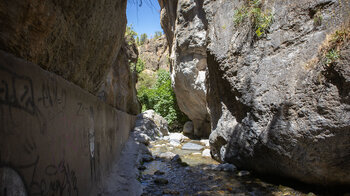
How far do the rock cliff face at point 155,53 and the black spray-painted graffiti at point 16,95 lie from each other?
28305 millimetres

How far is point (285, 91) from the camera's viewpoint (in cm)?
345

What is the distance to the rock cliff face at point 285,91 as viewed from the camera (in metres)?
2.82

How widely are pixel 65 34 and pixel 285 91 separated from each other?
331 centimetres

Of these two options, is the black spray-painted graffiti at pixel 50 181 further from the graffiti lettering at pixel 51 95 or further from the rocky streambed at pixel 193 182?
the rocky streambed at pixel 193 182

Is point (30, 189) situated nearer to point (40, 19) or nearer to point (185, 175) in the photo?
point (40, 19)

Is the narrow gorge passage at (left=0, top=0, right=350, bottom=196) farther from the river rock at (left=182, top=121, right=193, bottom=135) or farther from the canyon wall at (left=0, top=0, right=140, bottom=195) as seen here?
the river rock at (left=182, top=121, right=193, bottom=135)

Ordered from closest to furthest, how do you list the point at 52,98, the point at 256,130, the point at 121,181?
the point at 52,98, the point at 121,181, the point at 256,130

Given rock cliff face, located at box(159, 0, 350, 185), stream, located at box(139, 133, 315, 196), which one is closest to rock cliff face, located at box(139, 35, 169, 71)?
rock cliff face, located at box(159, 0, 350, 185)

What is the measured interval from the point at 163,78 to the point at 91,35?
14367 millimetres

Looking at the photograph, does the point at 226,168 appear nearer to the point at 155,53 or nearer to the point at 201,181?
the point at 201,181

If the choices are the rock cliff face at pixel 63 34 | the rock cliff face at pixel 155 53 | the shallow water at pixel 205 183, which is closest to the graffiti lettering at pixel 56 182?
the rock cliff face at pixel 63 34

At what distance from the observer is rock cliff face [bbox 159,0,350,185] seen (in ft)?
9.27

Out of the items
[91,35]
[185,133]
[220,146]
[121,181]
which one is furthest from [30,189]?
[185,133]

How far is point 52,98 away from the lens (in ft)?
4.58
